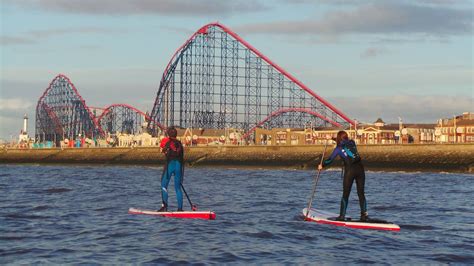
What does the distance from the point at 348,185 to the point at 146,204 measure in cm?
865

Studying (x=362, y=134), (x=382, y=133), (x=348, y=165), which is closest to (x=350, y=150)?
(x=348, y=165)

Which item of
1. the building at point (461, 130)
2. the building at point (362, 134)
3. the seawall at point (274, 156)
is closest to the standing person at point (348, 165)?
the seawall at point (274, 156)

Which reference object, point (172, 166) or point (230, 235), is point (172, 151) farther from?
point (230, 235)

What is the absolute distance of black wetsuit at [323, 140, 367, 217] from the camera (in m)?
19.4

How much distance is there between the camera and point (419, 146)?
250ft

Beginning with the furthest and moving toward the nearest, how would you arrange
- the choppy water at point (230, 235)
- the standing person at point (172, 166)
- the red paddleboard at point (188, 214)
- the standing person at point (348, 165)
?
the standing person at point (172, 166) → the red paddleboard at point (188, 214) → the standing person at point (348, 165) → the choppy water at point (230, 235)

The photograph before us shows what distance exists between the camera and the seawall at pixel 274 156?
236 ft

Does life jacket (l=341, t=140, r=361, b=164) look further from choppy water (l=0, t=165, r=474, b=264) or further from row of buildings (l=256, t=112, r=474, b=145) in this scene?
row of buildings (l=256, t=112, r=474, b=145)

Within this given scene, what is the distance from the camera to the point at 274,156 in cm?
9094

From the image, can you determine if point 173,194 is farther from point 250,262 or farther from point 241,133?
point 241,133

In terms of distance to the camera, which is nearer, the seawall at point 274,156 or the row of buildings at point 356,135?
the seawall at point 274,156

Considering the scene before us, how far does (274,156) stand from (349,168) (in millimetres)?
71339

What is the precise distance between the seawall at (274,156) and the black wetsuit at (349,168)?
162ft

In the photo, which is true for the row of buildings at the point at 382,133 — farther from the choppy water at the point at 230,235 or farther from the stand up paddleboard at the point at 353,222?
the stand up paddleboard at the point at 353,222
